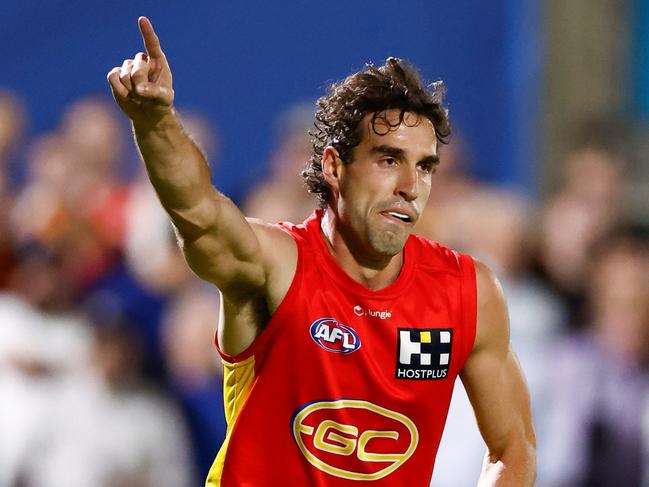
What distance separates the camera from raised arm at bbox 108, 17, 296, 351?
3328 millimetres

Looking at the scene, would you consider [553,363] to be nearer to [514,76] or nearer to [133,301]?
[133,301]

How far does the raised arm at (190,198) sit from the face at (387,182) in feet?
0.85

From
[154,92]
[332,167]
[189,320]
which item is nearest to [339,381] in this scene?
[332,167]

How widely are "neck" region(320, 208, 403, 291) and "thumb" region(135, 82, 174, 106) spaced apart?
30.0 inches

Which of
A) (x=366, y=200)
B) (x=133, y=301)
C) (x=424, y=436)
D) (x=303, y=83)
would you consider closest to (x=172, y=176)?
(x=366, y=200)

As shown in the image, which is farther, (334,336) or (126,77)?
(334,336)

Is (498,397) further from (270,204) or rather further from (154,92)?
(270,204)

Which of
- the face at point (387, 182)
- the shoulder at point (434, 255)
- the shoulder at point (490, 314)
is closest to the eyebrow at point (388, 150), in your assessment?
the face at point (387, 182)

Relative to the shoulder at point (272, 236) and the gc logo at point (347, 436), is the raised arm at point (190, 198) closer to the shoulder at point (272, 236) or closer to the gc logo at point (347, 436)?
the shoulder at point (272, 236)

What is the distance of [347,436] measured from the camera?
371cm

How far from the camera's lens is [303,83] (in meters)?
8.11

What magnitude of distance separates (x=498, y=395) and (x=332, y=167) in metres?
0.83

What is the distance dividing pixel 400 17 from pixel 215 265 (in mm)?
4868

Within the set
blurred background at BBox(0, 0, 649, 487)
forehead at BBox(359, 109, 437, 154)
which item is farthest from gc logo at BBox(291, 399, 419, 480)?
blurred background at BBox(0, 0, 649, 487)
